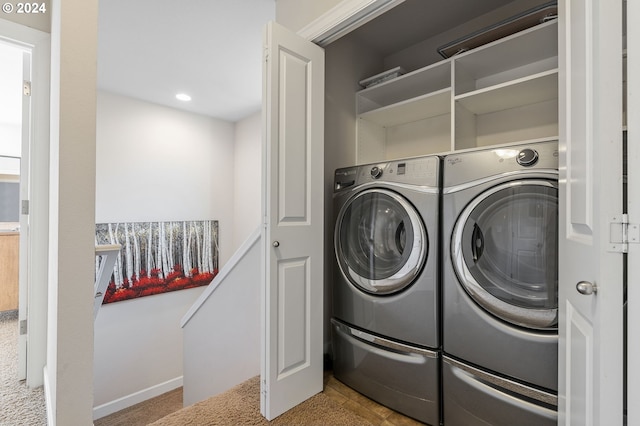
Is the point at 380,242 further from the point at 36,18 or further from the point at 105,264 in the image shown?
the point at 36,18

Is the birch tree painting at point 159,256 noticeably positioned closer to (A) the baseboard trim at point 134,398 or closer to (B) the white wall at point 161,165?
(B) the white wall at point 161,165

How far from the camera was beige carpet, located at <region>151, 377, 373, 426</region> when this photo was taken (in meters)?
1.49

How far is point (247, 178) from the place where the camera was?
4.24 metres

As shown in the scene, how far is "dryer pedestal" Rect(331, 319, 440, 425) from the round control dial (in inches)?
37.5

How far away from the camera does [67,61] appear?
42.2 inches

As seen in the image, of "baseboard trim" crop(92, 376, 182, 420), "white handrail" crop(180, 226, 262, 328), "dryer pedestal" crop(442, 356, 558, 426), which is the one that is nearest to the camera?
"dryer pedestal" crop(442, 356, 558, 426)

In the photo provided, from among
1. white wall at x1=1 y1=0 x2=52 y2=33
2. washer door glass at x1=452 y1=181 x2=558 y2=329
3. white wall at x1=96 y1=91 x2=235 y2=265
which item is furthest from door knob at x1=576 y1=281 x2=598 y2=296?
white wall at x1=96 y1=91 x2=235 y2=265

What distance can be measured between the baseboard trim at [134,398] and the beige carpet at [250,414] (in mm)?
2457

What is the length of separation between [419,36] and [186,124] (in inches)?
119

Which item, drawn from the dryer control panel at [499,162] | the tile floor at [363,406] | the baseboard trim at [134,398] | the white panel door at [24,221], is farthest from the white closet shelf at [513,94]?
the baseboard trim at [134,398]

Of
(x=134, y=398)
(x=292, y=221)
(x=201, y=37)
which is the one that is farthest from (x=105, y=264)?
(x=134, y=398)

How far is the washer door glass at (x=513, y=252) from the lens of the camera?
1194mm

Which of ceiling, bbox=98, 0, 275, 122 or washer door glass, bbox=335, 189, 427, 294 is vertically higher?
ceiling, bbox=98, 0, 275, 122

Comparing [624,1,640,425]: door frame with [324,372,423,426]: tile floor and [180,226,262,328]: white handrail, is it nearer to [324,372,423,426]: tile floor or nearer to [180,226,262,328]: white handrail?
[324,372,423,426]: tile floor
